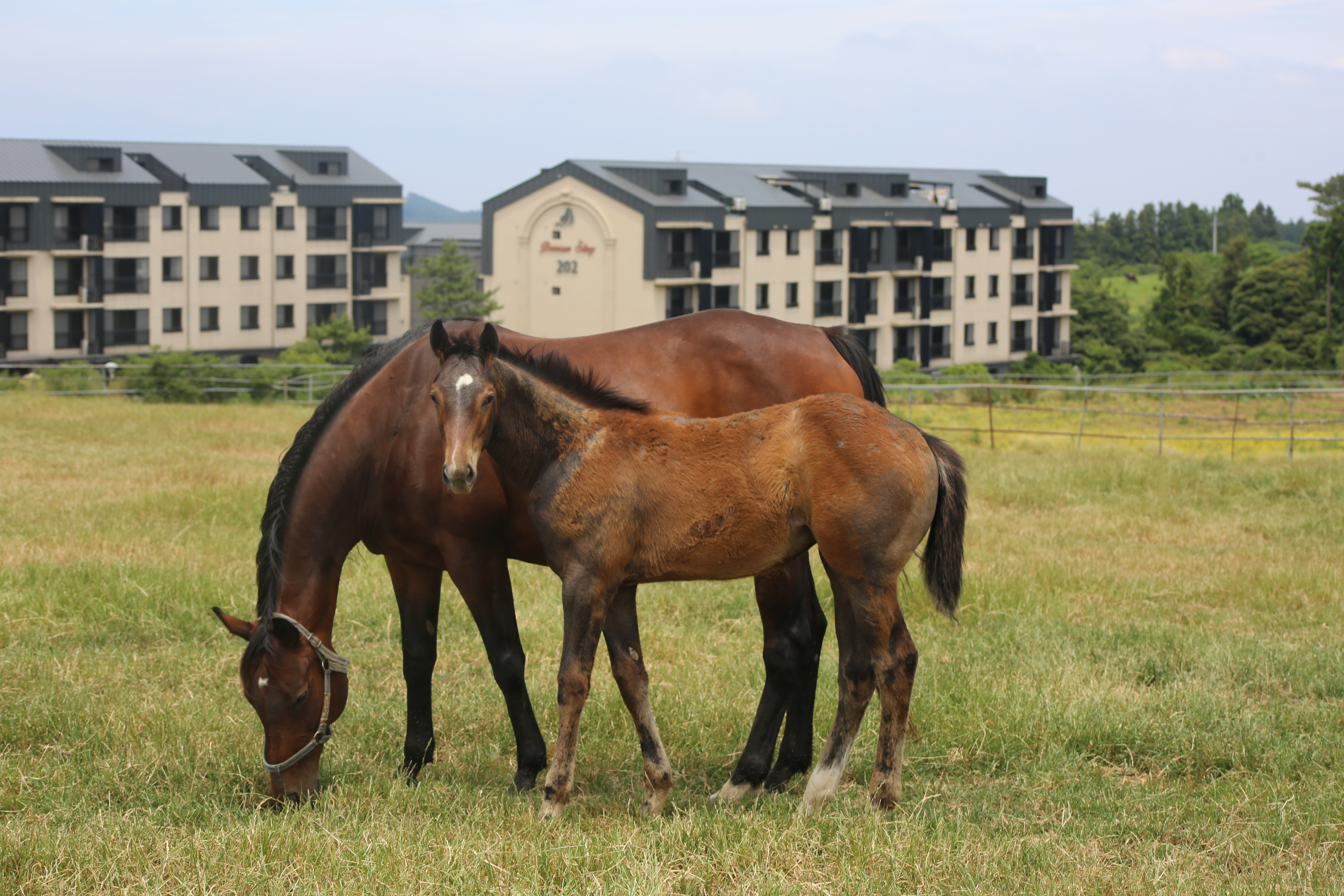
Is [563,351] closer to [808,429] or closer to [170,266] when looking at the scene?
[808,429]

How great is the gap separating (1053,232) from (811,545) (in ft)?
179

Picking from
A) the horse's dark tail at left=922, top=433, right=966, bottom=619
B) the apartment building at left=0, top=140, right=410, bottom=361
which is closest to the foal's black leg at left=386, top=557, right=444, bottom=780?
the horse's dark tail at left=922, top=433, right=966, bottom=619

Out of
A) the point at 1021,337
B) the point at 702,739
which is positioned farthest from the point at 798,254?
the point at 702,739

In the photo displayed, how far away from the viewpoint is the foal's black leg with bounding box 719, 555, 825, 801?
554 centimetres

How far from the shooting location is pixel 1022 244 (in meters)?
54.7

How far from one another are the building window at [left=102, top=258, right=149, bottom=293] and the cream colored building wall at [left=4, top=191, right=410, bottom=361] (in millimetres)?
156

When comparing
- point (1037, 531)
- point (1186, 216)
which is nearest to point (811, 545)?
point (1037, 531)

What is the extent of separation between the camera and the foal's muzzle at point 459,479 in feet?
13.3

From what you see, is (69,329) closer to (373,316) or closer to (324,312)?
(324,312)

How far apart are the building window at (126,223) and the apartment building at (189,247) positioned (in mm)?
52

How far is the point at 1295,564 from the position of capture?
9617 millimetres

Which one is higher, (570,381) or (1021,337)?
(1021,337)

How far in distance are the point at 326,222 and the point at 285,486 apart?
48.8 metres

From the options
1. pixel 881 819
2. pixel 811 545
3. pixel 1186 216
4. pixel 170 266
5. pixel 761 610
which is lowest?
pixel 881 819
